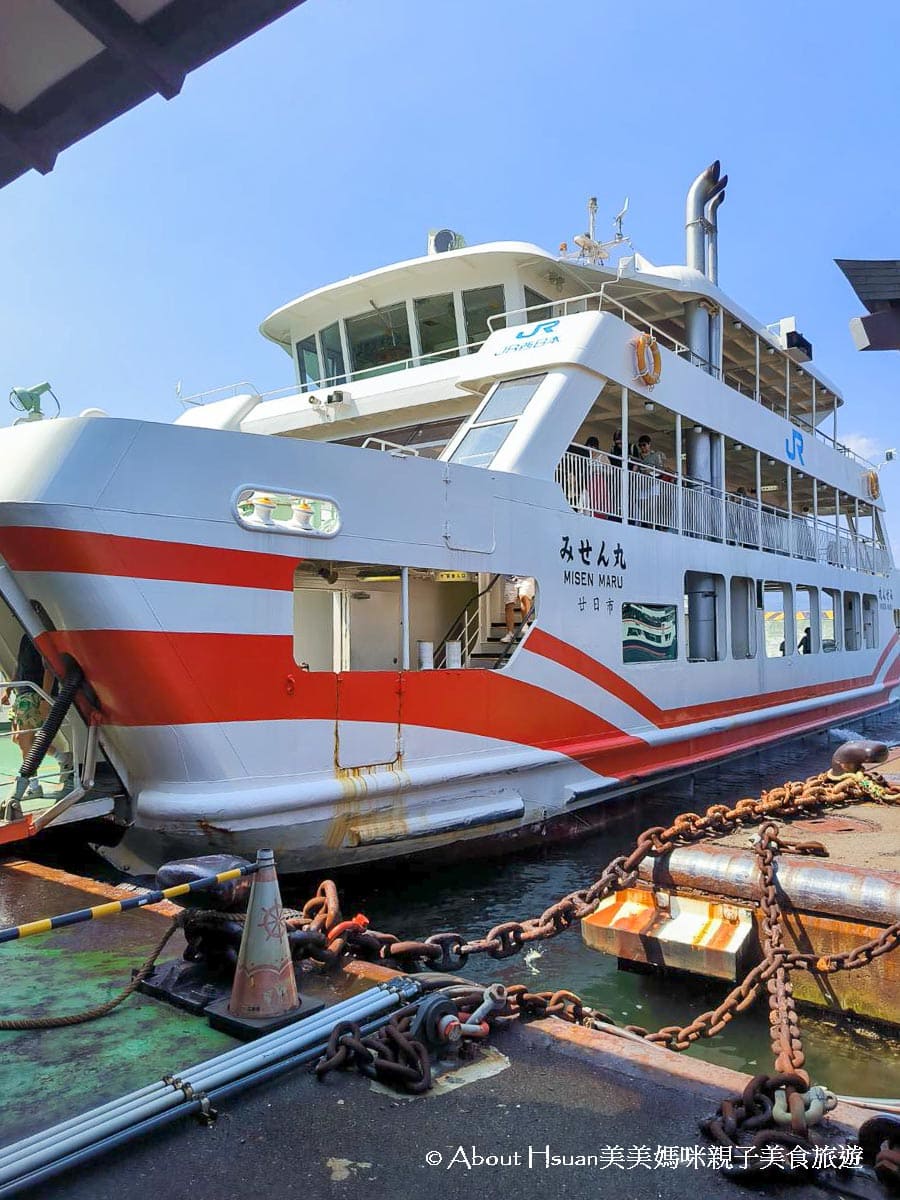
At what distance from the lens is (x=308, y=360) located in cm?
1288

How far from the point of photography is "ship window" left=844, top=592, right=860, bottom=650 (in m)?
18.6

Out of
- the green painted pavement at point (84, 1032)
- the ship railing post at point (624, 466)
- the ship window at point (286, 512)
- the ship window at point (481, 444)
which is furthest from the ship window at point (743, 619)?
the green painted pavement at point (84, 1032)

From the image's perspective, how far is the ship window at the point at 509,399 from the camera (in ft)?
28.7

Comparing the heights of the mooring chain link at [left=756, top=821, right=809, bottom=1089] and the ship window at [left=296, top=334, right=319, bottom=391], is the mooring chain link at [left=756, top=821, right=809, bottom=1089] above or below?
below

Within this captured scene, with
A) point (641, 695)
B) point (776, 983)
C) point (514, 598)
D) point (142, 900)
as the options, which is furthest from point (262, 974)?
point (641, 695)

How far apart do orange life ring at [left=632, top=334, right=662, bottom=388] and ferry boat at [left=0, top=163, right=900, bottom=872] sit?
0.04 meters

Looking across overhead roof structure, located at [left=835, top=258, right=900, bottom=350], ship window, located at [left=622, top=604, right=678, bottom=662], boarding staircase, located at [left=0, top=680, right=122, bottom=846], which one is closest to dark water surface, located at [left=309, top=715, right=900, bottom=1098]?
ship window, located at [left=622, top=604, right=678, bottom=662]

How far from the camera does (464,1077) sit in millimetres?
A: 2828

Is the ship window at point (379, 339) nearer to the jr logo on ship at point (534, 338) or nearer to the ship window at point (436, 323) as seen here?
the ship window at point (436, 323)

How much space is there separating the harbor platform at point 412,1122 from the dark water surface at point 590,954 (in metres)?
1.57

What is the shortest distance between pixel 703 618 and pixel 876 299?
8.15 metres

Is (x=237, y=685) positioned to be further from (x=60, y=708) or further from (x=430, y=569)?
(x=430, y=569)

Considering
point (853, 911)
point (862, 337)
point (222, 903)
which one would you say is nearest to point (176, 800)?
point (222, 903)

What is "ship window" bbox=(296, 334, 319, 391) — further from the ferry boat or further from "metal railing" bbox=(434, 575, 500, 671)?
"metal railing" bbox=(434, 575, 500, 671)
